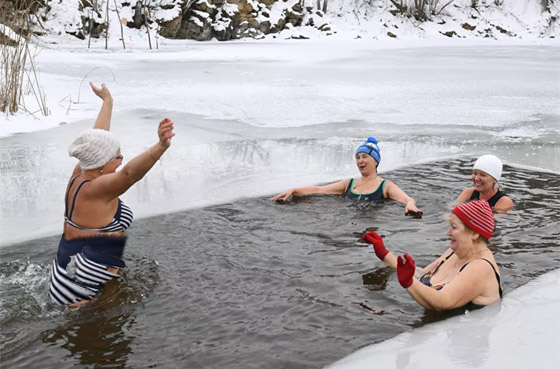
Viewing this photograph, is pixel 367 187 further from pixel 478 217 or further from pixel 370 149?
pixel 478 217

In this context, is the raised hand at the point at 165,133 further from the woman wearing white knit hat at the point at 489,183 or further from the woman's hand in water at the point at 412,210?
the woman wearing white knit hat at the point at 489,183

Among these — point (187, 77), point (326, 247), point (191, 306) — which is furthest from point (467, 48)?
point (191, 306)

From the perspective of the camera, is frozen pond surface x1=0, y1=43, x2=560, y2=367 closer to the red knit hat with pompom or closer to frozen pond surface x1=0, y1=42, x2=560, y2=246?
frozen pond surface x1=0, y1=42, x2=560, y2=246

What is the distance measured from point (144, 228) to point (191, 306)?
150 centimetres

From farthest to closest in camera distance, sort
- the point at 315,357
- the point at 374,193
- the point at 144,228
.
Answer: the point at 374,193, the point at 144,228, the point at 315,357

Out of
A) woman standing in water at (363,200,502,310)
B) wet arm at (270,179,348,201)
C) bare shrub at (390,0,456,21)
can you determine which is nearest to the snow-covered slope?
bare shrub at (390,0,456,21)

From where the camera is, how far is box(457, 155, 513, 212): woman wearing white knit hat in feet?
17.8

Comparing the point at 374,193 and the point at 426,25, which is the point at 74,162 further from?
the point at 426,25

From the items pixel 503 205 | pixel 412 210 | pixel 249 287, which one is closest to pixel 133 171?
pixel 249 287

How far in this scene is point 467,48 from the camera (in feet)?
63.2

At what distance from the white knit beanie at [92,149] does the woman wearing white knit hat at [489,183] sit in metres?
3.24

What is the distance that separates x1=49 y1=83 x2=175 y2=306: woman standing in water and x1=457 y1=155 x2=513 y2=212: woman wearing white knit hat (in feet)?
10.4

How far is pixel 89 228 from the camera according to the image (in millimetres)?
3719

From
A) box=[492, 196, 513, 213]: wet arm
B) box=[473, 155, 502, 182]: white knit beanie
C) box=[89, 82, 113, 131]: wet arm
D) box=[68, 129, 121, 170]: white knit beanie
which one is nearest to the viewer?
box=[68, 129, 121, 170]: white knit beanie
